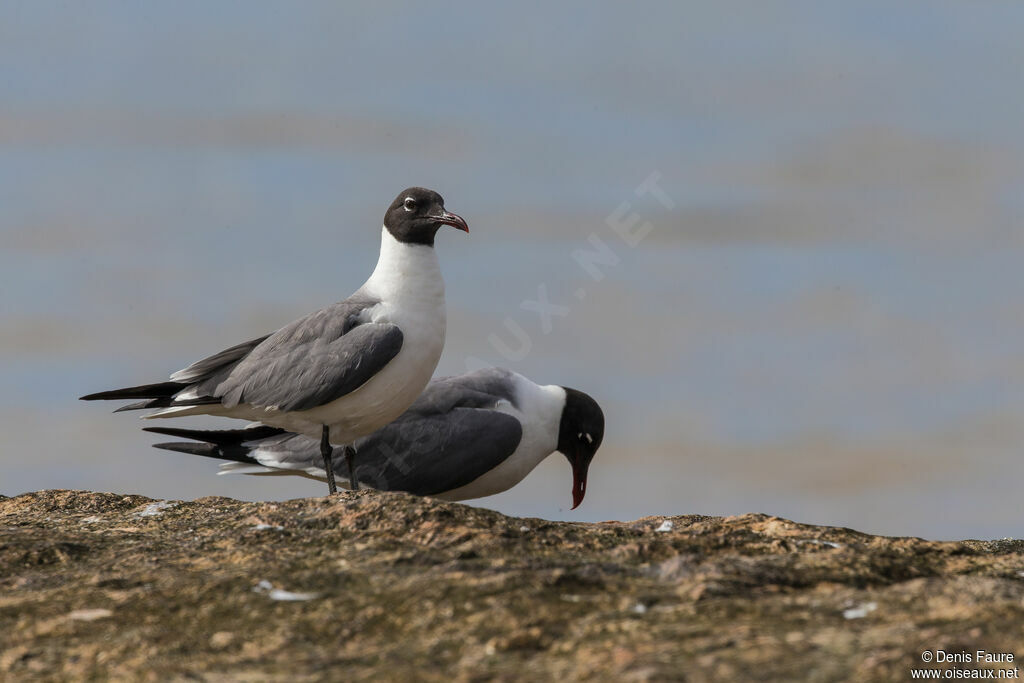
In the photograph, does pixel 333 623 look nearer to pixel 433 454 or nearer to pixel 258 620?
pixel 258 620

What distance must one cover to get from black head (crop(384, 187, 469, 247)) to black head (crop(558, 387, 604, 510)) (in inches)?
103

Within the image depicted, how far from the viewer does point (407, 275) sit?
8.75 meters

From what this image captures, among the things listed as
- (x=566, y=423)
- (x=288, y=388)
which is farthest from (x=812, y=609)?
(x=566, y=423)

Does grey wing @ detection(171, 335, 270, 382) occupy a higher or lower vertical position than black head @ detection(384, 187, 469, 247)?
lower

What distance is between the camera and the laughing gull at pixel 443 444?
9664 millimetres

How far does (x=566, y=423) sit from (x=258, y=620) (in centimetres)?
714

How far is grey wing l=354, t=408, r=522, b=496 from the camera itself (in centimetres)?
966

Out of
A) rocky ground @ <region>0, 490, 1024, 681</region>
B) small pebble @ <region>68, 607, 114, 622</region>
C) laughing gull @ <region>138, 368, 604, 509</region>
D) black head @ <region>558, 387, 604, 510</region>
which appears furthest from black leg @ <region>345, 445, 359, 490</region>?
small pebble @ <region>68, 607, 114, 622</region>

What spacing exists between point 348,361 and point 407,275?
0.89 metres

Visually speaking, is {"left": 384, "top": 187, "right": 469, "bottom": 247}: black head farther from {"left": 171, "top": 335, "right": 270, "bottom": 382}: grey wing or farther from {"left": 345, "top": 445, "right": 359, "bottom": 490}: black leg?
{"left": 345, "top": 445, "right": 359, "bottom": 490}: black leg

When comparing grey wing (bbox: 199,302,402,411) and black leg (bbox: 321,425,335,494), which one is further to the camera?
black leg (bbox: 321,425,335,494)

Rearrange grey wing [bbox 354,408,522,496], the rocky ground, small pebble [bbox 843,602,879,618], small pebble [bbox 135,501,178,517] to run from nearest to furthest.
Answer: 1. the rocky ground
2. small pebble [bbox 843,602,879,618]
3. small pebble [bbox 135,501,178,517]
4. grey wing [bbox 354,408,522,496]

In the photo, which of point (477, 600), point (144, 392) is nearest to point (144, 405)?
point (144, 392)

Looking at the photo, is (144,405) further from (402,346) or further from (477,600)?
(477,600)
